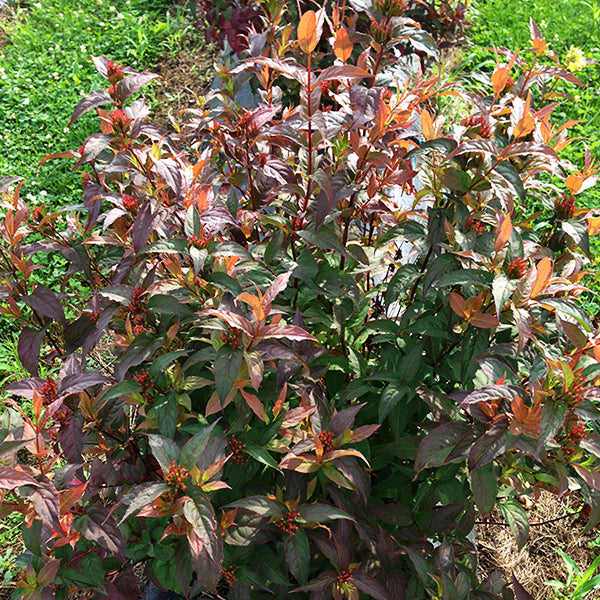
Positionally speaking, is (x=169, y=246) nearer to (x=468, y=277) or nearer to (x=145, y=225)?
(x=145, y=225)

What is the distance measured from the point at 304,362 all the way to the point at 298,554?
0.50 metres

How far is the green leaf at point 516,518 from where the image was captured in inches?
61.6

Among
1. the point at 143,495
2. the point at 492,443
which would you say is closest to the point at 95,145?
Result: the point at 143,495

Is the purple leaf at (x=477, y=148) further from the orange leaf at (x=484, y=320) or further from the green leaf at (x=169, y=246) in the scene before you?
the green leaf at (x=169, y=246)

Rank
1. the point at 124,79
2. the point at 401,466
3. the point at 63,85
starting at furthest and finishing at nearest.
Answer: the point at 63,85 < the point at 401,466 < the point at 124,79

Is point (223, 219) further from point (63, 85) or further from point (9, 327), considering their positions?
point (63, 85)

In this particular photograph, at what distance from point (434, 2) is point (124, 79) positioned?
359cm

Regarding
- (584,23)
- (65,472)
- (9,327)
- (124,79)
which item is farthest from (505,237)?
(584,23)

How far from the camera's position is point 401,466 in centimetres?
170

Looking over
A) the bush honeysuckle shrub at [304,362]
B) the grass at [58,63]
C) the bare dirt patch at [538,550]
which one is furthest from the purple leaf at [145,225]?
the grass at [58,63]

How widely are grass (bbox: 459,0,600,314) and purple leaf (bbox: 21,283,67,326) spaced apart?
396 cm

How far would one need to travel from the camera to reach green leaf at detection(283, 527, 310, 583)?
140 cm

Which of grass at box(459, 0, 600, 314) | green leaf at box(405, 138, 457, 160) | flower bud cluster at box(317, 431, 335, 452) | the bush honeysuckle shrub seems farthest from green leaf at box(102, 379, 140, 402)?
grass at box(459, 0, 600, 314)

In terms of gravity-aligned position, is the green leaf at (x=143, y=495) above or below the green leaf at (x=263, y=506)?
above
